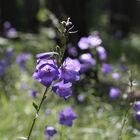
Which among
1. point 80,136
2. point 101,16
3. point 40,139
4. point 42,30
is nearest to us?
point 40,139

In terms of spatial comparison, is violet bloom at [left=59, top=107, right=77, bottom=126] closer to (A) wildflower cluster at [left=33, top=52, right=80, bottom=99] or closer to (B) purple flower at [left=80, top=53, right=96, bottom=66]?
(A) wildflower cluster at [left=33, top=52, right=80, bottom=99]

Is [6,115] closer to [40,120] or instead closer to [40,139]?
[40,120]

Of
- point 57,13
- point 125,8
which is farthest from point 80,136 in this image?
point 125,8

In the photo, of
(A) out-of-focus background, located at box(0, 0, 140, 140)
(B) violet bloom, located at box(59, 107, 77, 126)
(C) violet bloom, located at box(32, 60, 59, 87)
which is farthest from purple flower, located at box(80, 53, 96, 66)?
(C) violet bloom, located at box(32, 60, 59, 87)

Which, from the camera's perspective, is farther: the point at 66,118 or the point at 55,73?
the point at 66,118

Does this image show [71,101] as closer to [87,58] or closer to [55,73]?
[87,58]

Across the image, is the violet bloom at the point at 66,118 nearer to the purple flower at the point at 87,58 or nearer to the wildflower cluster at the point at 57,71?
the wildflower cluster at the point at 57,71

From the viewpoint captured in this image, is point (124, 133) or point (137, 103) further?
point (124, 133)

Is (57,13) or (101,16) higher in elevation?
(57,13)

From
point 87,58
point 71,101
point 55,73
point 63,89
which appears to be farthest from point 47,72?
point 71,101
